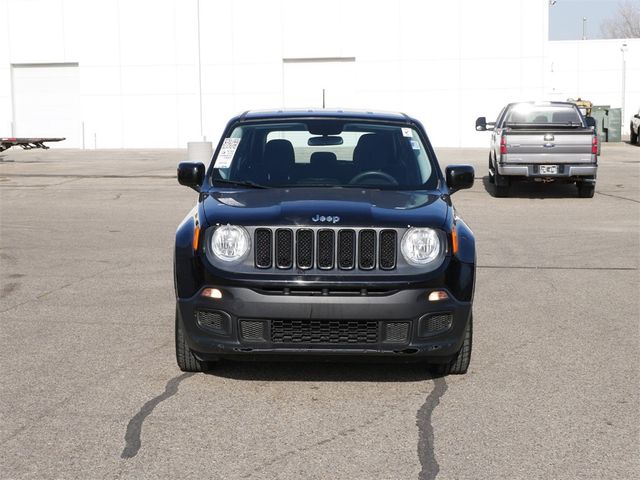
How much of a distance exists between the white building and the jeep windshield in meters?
39.4

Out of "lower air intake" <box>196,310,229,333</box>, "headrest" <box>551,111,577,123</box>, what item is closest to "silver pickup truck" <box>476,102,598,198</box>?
"headrest" <box>551,111,577,123</box>

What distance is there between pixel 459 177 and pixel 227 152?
1.68 m

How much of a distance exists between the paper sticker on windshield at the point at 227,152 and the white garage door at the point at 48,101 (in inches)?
1764

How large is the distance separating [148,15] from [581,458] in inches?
1822

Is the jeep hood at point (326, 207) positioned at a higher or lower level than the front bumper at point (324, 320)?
higher

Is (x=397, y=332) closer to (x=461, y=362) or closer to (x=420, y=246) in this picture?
(x=420, y=246)

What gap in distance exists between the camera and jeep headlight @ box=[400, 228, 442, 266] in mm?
6184

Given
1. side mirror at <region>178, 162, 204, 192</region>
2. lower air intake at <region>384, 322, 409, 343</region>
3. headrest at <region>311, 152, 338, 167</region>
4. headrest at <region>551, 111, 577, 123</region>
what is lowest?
lower air intake at <region>384, 322, 409, 343</region>

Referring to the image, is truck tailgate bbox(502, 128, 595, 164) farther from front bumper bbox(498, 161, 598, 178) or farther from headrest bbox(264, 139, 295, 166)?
headrest bbox(264, 139, 295, 166)

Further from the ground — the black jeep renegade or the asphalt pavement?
the black jeep renegade

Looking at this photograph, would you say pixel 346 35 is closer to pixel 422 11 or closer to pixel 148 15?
pixel 422 11

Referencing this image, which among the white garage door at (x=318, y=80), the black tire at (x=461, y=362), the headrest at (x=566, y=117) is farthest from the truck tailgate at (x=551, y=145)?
the white garage door at (x=318, y=80)

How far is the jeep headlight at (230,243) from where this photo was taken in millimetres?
6176

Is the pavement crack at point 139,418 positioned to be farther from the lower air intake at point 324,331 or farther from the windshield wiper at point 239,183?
the windshield wiper at point 239,183
